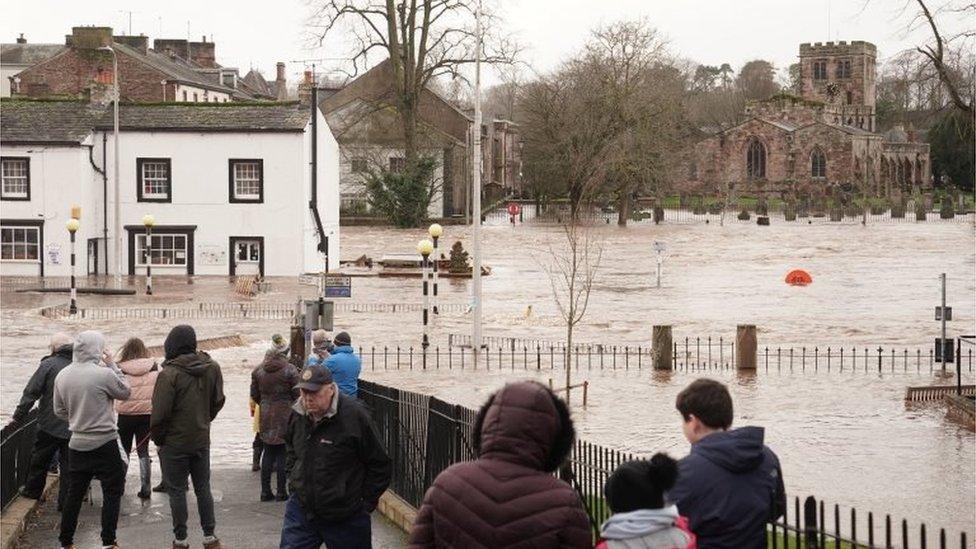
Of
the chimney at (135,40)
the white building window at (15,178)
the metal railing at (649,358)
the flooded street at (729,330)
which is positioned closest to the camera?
the flooded street at (729,330)

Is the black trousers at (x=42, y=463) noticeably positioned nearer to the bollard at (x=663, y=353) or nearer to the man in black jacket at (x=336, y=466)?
the man in black jacket at (x=336, y=466)

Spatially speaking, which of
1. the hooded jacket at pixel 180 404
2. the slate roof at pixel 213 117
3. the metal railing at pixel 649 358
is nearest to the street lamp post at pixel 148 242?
the slate roof at pixel 213 117

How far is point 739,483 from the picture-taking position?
21.8 feet

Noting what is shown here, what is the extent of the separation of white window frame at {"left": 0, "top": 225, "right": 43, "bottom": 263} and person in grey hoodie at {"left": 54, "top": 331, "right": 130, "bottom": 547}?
146ft

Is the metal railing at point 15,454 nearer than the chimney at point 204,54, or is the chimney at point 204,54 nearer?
the metal railing at point 15,454

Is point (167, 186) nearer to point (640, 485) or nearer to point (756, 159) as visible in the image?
point (640, 485)

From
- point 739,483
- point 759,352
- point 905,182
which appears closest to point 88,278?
point 759,352

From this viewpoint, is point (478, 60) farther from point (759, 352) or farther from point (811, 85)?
point (811, 85)

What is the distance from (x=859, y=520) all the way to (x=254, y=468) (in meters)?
6.48

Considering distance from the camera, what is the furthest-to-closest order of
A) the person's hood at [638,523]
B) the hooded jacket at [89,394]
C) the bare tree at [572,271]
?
the bare tree at [572,271], the hooded jacket at [89,394], the person's hood at [638,523]

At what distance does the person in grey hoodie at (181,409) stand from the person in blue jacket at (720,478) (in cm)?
508

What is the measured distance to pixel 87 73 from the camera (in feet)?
253

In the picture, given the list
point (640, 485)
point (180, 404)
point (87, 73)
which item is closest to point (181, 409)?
point (180, 404)

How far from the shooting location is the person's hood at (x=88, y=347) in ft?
35.1
